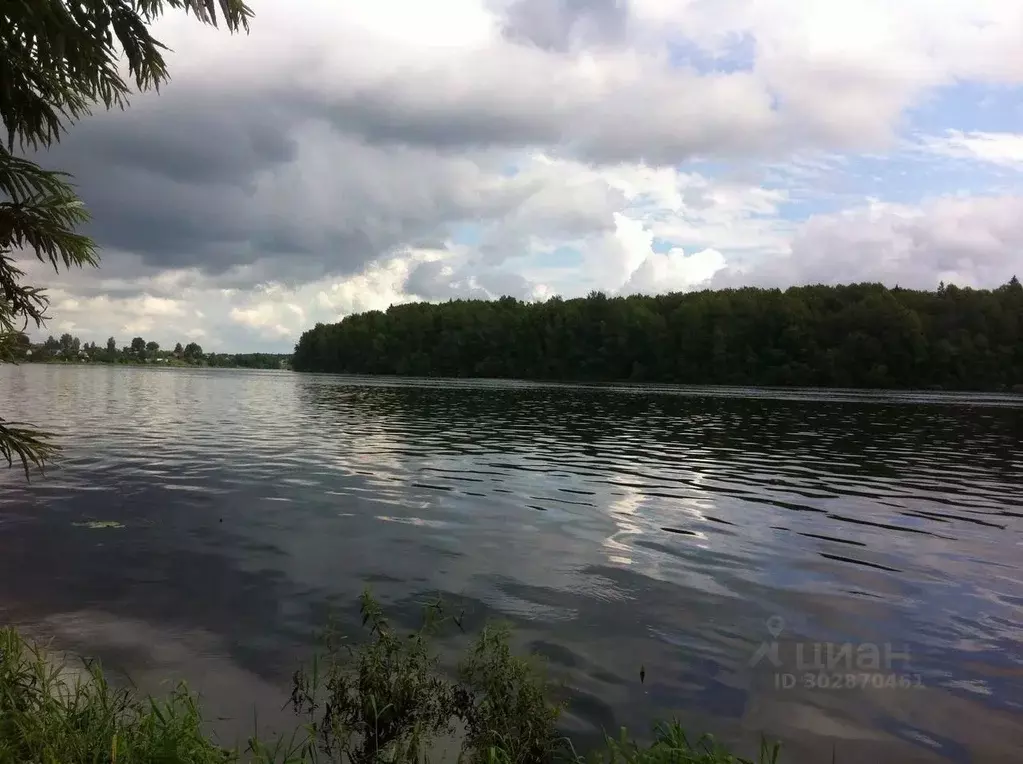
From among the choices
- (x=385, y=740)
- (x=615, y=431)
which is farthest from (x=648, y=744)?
(x=615, y=431)

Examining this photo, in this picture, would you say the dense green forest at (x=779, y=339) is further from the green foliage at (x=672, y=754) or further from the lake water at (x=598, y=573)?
the green foliage at (x=672, y=754)

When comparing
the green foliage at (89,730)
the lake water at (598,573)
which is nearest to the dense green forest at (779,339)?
the lake water at (598,573)

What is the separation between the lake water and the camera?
339 inches

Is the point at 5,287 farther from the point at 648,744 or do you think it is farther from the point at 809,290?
the point at 809,290

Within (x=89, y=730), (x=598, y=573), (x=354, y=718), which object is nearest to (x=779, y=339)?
(x=598, y=573)

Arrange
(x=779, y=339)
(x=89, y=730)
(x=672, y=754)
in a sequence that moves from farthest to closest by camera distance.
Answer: (x=779, y=339) < (x=672, y=754) < (x=89, y=730)

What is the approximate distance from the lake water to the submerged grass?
610 mm

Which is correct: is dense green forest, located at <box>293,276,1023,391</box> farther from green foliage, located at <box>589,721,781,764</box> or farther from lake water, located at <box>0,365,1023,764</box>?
green foliage, located at <box>589,721,781,764</box>

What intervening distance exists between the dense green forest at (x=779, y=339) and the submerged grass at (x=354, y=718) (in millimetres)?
145993

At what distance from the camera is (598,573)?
13406 millimetres

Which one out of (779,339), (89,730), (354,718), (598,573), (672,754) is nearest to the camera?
(89,730)

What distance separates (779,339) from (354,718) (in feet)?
516

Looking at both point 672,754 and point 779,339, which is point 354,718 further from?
point 779,339

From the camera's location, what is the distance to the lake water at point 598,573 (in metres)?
8.62
